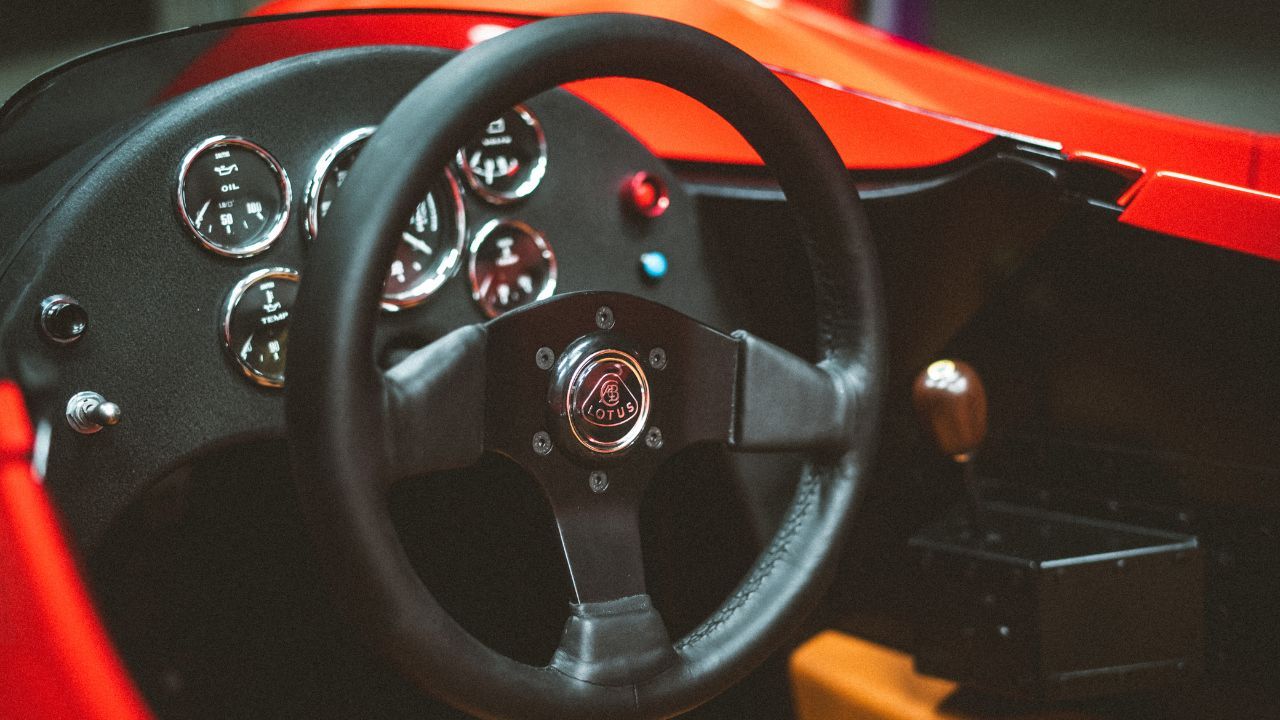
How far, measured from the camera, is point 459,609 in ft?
3.69

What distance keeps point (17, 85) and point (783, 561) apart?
0.74 meters

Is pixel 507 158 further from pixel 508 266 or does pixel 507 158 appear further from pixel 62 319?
pixel 62 319

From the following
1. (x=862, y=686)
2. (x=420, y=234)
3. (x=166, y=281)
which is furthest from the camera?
(x=862, y=686)

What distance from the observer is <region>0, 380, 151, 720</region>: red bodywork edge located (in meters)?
0.73

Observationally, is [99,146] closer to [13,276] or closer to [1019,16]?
[13,276]

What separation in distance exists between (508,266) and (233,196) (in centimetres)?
25

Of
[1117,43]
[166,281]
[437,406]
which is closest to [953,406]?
[437,406]

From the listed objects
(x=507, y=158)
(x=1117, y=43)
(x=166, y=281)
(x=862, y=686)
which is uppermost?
(x=1117, y=43)

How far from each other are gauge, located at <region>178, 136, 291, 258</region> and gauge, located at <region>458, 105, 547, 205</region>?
17 centimetres

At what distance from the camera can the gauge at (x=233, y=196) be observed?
2.83 ft

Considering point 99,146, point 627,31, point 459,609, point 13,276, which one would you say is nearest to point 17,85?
point 99,146

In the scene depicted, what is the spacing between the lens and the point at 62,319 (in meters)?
0.79

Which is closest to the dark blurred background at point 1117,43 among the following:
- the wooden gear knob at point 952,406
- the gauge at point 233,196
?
the wooden gear knob at point 952,406

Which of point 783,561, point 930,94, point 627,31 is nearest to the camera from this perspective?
point 627,31
